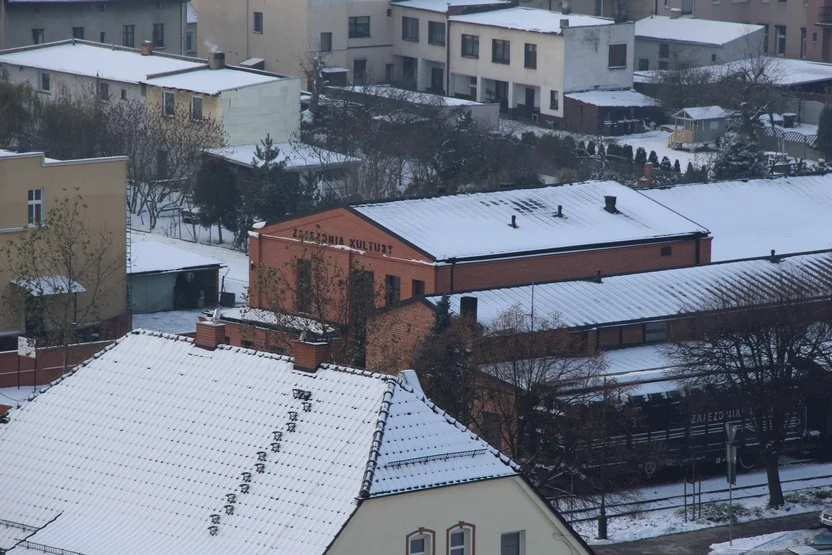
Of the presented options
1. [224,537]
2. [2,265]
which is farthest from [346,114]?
[224,537]

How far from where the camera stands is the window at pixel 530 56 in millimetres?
103688

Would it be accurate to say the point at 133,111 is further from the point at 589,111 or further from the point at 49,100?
the point at 589,111

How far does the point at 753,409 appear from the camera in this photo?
49.6 m

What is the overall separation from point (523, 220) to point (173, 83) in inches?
1305

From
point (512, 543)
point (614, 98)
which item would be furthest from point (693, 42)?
point (512, 543)

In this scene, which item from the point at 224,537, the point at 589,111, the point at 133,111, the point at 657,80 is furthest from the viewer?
the point at 657,80

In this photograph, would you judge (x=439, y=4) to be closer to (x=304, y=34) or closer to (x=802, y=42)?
(x=304, y=34)

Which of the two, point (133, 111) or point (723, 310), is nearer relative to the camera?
point (723, 310)

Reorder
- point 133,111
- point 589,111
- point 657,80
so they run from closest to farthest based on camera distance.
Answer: point 133,111
point 589,111
point 657,80

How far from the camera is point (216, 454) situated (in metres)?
35.7

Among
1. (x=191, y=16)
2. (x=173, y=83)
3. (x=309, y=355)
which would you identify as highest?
(x=309, y=355)

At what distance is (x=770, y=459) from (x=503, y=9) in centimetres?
6419

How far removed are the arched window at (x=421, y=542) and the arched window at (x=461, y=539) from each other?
0.33 m

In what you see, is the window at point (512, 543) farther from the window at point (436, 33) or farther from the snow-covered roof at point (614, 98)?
the window at point (436, 33)
